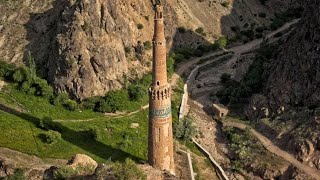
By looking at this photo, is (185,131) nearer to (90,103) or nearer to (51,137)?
(90,103)

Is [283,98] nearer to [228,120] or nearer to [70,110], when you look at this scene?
[228,120]

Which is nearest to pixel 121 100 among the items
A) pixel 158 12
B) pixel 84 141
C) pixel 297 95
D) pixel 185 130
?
pixel 84 141

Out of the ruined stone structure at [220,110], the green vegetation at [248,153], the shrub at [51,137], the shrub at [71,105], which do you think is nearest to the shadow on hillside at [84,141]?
the shrub at [51,137]

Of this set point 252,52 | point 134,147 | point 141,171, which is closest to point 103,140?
point 134,147

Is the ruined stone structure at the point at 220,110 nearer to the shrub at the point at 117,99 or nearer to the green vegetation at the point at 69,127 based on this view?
the green vegetation at the point at 69,127

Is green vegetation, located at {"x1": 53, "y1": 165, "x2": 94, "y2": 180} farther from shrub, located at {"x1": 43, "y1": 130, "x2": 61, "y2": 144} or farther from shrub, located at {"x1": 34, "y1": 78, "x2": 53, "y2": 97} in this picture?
shrub, located at {"x1": 34, "y1": 78, "x2": 53, "y2": 97}
